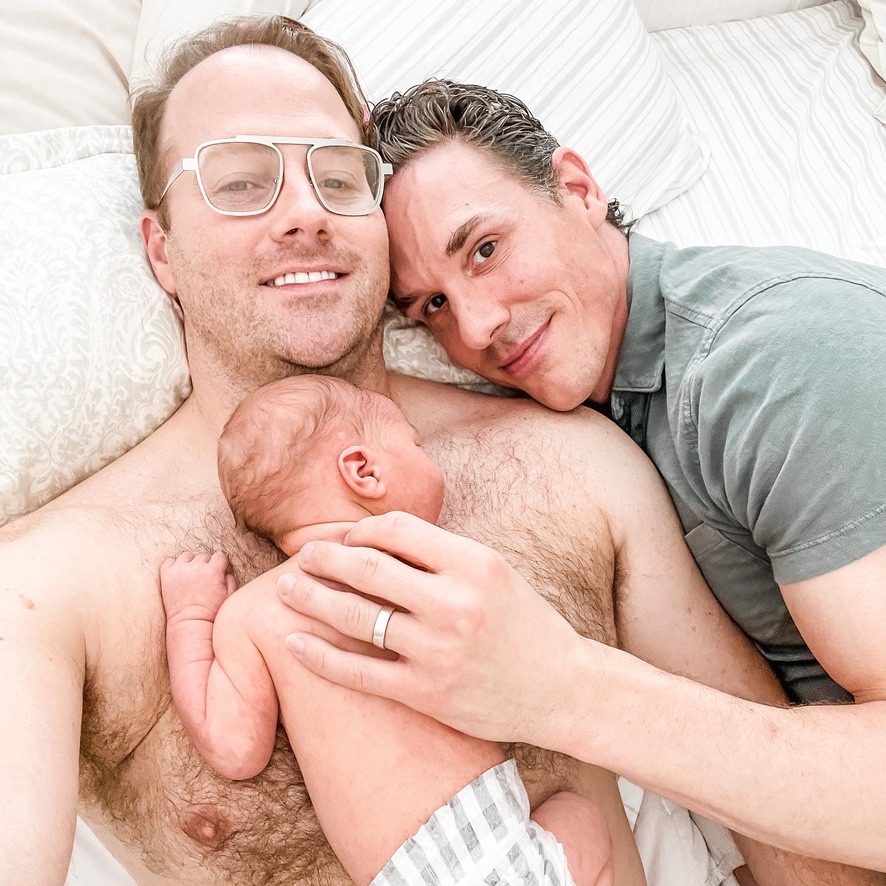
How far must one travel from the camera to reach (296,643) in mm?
1371

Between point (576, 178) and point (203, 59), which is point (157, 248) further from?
point (576, 178)

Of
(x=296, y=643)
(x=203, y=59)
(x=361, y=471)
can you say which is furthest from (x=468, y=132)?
(x=296, y=643)

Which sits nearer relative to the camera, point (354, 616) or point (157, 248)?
point (354, 616)

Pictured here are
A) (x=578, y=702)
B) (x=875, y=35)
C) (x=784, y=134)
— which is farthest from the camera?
(x=875, y=35)

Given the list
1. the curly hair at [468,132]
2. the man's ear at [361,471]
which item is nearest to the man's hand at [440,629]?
the man's ear at [361,471]

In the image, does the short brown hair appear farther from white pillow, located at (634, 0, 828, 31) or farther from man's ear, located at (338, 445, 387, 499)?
white pillow, located at (634, 0, 828, 31)

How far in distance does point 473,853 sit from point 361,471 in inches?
27.0

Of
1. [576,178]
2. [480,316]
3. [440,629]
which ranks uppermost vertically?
[576,178]

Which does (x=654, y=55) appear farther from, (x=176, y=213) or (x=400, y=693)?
(x=400, y=693)

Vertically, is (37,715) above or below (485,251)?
below

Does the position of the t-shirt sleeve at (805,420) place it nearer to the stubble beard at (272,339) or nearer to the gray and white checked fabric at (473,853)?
the gray and white checked fabric at (473,853)

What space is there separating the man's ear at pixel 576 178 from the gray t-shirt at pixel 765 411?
0.71ft

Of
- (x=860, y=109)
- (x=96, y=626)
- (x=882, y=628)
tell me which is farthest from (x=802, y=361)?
(x=860, y=109)

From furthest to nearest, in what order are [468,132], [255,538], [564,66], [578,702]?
[564,66] < [468,132] < [255,538] < [578,702]
